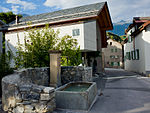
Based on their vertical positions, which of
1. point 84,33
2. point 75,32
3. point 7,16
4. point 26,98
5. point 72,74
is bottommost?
point 26,98

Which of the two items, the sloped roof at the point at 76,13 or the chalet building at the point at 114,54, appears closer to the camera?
the sloped roof at the point at 76,13

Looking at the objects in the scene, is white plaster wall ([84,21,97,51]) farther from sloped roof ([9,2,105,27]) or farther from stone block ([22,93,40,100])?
stone block ([22,93,40,100])

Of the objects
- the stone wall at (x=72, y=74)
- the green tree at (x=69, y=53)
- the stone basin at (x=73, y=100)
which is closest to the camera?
the stone basin at (x=73, y=100)

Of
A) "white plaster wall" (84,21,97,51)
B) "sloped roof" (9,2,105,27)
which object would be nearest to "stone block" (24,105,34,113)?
"white plaster wall" (84,21,97,51)

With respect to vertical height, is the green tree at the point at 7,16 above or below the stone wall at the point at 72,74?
above

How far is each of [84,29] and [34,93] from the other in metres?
8.12

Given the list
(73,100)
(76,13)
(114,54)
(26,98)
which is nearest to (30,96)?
(26,98)

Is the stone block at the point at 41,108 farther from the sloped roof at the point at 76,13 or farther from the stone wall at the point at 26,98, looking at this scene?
the sloped roof at the point at 76,13

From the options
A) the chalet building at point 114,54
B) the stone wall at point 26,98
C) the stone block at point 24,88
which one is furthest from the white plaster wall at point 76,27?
the chalet building at point 114,54

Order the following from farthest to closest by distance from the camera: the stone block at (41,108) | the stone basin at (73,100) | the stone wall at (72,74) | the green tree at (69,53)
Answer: the green tree at (69,53) < the stone wall at (72,74) < the stone basin at (73,100) < the stone block at (41,108)

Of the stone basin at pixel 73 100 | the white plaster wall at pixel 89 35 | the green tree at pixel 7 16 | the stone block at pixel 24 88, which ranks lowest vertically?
the stone basin at pixel 73 100

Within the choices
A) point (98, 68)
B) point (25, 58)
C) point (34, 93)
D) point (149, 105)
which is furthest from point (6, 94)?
point (98, 68)

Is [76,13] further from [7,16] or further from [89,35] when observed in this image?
[7,16]

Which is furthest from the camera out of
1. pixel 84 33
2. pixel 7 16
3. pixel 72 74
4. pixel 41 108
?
pixel 7 16
